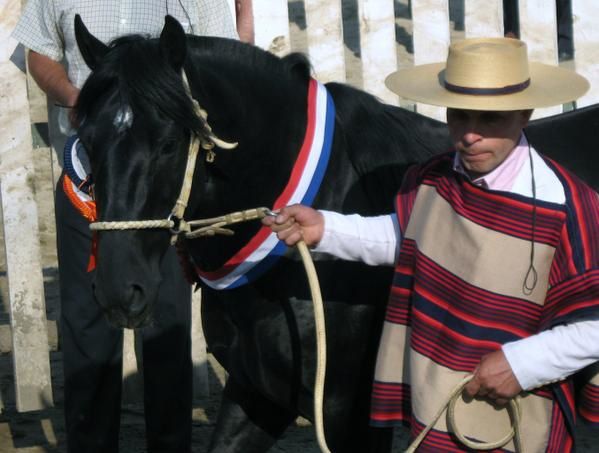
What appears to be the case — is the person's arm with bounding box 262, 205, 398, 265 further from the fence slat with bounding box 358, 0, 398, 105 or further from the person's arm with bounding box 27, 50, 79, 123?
the fence slat with bounding box 358, 0, 398, 105

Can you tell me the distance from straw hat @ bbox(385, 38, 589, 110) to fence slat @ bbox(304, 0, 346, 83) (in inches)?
99.4

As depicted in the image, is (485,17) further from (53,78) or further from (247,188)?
(247,188)

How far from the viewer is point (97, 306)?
4484mm

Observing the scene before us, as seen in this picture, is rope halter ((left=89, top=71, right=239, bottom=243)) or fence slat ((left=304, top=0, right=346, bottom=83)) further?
fence slat ((left=304, top=0, right=346, bottom=83))

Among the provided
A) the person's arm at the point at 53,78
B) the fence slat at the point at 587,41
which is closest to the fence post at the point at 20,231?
the person's arm at the point at 53,78

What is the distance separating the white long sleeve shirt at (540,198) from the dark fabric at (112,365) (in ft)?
4.92

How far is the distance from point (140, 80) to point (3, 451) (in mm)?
2724

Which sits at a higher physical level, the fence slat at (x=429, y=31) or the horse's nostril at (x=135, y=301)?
the fence slat at (x=429, y=31)

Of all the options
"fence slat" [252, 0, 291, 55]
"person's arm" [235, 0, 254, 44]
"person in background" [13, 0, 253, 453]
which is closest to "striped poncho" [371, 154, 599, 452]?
"person in background" [13, 0, 253, 453]

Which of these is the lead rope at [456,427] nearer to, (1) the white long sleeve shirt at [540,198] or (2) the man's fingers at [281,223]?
(1) the white long sleeve shirt at [540,198]

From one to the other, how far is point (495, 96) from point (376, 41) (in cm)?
288

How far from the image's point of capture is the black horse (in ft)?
10.1

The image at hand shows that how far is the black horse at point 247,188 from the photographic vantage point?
121 inches

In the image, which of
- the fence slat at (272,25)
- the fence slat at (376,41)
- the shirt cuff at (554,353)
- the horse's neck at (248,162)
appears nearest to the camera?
the shirt cuff at (554,353)
